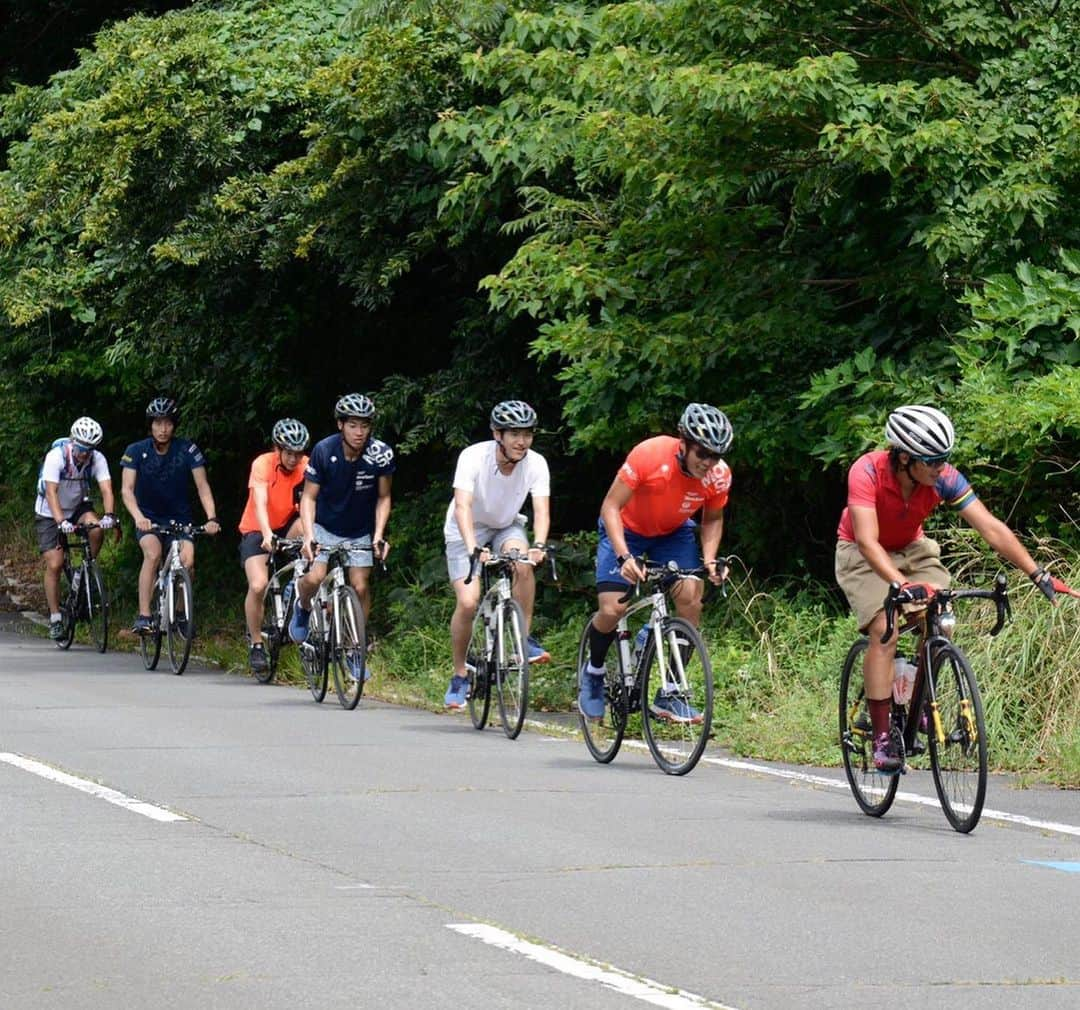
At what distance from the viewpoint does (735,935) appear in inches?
271

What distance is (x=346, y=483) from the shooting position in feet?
49.4

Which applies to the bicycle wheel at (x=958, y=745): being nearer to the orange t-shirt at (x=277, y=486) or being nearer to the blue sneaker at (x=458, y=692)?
the blue sneaker at (x=458, y=692)

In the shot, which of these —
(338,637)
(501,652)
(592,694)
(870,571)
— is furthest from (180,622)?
(870,571)

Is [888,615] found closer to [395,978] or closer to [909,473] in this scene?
[909,473]

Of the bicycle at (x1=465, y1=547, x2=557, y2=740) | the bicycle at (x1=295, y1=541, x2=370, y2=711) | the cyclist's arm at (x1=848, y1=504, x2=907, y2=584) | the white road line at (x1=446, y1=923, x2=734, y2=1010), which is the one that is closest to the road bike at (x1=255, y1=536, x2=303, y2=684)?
the bicycle at (x1=295, y1=541, x2=370, y2=711)

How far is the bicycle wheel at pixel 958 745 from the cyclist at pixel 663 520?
1.94 metres

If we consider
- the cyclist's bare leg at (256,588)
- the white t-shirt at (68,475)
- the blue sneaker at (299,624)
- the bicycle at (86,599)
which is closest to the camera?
the blue sneaker at (299,624)

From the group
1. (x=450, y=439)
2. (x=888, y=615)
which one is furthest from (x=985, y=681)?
(x=450, y=439)

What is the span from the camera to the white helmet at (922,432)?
29.7ft

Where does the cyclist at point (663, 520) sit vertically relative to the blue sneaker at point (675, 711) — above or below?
above

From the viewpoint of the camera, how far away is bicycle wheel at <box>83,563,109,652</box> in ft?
64.5

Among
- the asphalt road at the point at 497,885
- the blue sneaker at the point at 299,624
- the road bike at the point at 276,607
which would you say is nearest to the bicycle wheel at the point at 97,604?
the road bike at the point at 276,607

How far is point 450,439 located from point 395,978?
12.4m

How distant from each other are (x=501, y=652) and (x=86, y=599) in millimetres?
8084
